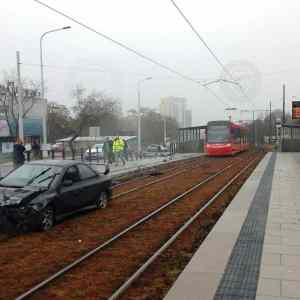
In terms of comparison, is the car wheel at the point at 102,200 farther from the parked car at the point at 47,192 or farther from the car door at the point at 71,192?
the car door at the point at 71,192

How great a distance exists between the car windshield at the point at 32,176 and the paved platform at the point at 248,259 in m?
3.75

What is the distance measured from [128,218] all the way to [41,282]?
538 cm

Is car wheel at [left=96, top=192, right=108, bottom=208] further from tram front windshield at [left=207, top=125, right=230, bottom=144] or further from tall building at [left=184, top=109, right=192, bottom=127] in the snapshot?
tall building at [left=184, top=109, right=192, bottom=127]

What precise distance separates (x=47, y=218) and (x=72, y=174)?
5.88ft

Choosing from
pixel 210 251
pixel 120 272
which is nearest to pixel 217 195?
pixel 210 251

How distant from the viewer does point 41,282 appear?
21.3ft

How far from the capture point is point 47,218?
10.1m

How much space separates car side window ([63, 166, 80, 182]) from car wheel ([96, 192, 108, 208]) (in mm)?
1318

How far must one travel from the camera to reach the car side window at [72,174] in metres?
11.4

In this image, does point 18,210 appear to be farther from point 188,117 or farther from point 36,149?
point 188,117

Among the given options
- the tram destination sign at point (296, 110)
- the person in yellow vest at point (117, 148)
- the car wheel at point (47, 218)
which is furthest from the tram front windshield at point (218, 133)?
the car wheel at point (47, 218)

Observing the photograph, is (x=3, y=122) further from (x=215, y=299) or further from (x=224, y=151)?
(x=215, y=299)

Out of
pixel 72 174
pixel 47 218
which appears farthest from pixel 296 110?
pixel 47 218

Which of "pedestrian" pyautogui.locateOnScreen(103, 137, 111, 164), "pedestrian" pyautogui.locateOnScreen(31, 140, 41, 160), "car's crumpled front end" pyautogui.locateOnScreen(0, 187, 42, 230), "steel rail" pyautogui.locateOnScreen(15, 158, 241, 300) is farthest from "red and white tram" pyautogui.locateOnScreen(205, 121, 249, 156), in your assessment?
"car's crumpled front end" pyautogui.locateOnScreen(0, 187, 42, 230)
